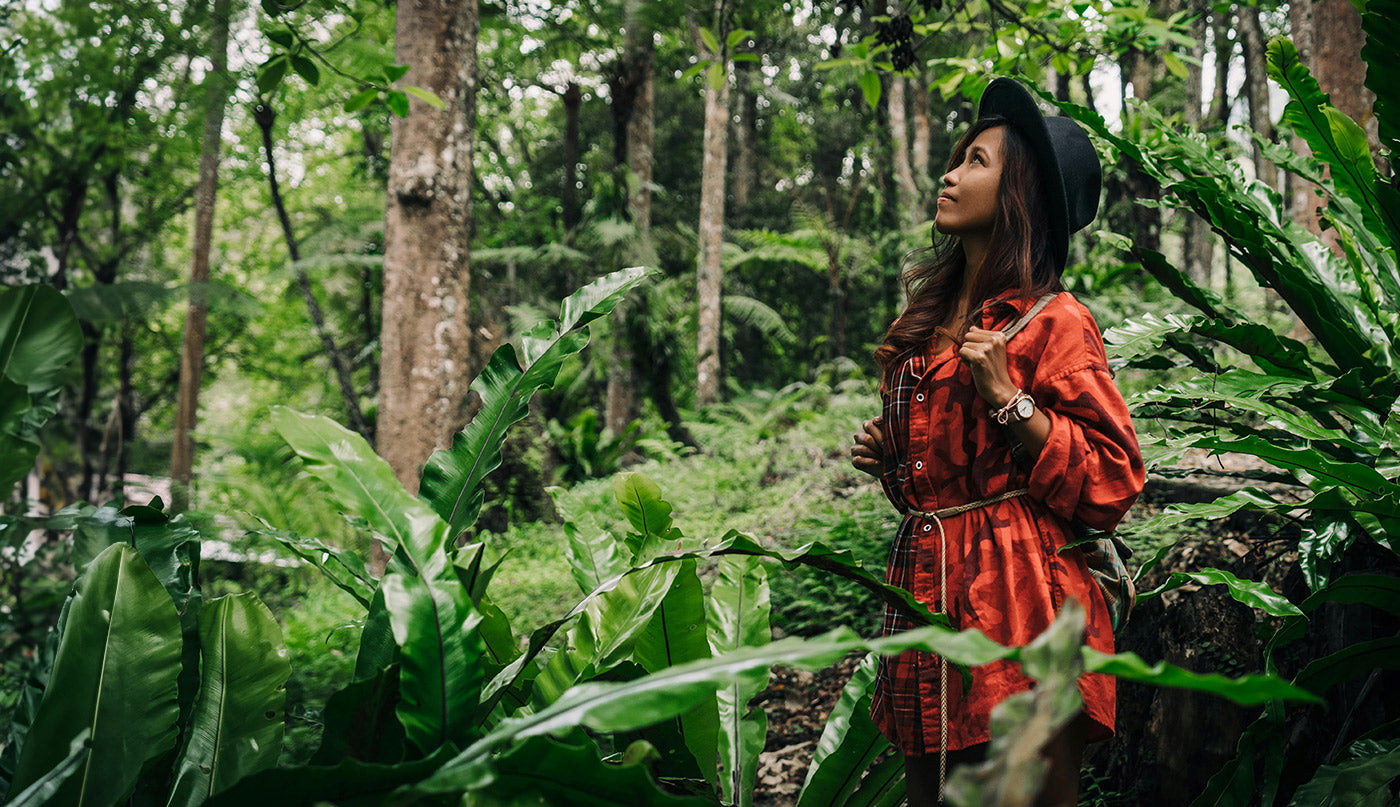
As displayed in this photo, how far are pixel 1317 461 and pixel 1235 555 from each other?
3.24 feet

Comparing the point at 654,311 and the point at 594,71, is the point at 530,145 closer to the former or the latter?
the point at 594,71

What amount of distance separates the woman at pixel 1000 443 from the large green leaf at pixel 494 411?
638mm

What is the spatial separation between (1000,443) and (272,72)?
7.06ft

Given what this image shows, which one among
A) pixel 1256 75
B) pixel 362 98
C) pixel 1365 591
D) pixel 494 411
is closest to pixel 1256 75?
pixel 1256 75

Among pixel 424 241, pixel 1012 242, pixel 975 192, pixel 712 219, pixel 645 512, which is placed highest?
pixel 712 219

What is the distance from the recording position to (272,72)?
2.29 m

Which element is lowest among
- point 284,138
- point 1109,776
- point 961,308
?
point 1109,776

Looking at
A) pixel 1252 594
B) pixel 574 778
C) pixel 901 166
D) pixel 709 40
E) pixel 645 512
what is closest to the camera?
pixel 574 778

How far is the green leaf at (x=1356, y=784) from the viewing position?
1518 millimetres

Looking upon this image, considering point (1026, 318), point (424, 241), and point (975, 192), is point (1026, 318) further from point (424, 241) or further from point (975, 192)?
point (424, 241)

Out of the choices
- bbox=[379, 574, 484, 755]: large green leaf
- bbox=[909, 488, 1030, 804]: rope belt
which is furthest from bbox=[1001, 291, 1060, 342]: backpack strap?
bbox=[379, 574, 484, 755]: large green leaf

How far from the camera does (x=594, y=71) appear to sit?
1465cm

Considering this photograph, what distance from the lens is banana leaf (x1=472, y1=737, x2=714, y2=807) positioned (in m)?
1.06

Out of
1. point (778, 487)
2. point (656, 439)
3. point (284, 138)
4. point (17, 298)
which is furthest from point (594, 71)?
point (17, 298)
